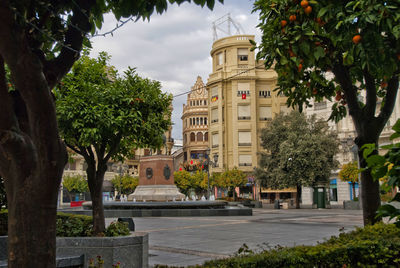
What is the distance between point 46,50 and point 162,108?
6.62 metres

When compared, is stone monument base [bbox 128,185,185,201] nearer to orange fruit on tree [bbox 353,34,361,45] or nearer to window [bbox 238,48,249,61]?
orange fruit on tree [bbox 353,34,361,45]

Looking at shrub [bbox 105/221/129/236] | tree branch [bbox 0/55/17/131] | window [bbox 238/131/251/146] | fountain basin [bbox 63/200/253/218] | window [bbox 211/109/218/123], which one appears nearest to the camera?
tree branch [bbox 0/55/17/131]

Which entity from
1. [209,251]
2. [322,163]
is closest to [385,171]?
[209,251]

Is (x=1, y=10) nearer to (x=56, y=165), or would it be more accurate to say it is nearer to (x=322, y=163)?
(x=56, y=165)

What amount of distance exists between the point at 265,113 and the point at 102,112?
59.3 m

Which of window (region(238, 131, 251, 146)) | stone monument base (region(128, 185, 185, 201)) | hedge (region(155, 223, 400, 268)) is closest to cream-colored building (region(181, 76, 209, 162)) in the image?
window (region(238, 131, 251, 146))

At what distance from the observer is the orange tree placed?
17.3 ft

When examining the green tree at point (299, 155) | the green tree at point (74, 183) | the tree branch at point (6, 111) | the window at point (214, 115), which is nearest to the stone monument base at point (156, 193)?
the green tree at point (299, 155)

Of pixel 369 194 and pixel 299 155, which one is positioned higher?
pixel 299 155

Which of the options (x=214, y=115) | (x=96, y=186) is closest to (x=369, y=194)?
(x=96, y=186)

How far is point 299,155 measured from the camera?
41.2m

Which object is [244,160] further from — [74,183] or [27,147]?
[27,147]

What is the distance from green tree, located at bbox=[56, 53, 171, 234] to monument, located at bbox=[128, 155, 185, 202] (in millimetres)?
21598

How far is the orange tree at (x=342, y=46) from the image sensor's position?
207 inches
